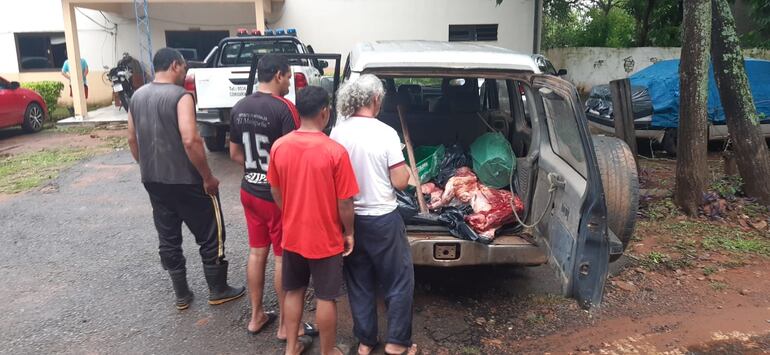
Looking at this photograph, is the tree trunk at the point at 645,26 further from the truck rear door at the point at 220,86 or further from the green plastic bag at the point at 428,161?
the green plastic bag at the point at 428,161

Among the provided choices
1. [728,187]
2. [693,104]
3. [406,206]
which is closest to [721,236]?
[728,187]

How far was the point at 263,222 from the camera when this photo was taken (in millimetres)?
3449

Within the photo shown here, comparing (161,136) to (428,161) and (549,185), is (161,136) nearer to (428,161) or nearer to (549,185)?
(428,161)

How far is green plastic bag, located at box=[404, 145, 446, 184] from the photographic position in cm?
451

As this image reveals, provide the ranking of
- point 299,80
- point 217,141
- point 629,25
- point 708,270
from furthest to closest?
point 629,25
point 217,141
point 299,80
point 708,270

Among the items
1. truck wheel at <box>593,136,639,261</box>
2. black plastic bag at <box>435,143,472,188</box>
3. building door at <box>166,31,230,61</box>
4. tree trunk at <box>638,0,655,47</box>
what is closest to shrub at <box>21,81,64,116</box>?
building door at <box>166,31,230,61</box>

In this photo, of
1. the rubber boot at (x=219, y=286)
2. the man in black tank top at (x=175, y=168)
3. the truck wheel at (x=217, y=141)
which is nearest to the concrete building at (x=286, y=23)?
the truck wheel at (x=217, y=141)

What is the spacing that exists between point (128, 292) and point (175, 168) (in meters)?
1.24

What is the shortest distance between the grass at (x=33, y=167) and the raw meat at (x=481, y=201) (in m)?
5.86

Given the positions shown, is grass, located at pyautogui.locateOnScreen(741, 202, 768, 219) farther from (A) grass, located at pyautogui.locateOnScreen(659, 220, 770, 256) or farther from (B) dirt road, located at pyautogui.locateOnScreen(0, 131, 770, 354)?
(B) dirt road, located at pyautogui.locateOnScreen(0, 131, 770, 354)

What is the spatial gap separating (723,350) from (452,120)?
114 inches

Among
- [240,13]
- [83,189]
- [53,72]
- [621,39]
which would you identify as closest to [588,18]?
[621,39]

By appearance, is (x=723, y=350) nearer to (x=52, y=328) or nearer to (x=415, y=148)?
(x=415, y=148)

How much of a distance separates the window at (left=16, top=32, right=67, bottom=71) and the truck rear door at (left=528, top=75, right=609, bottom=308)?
1575 cm
